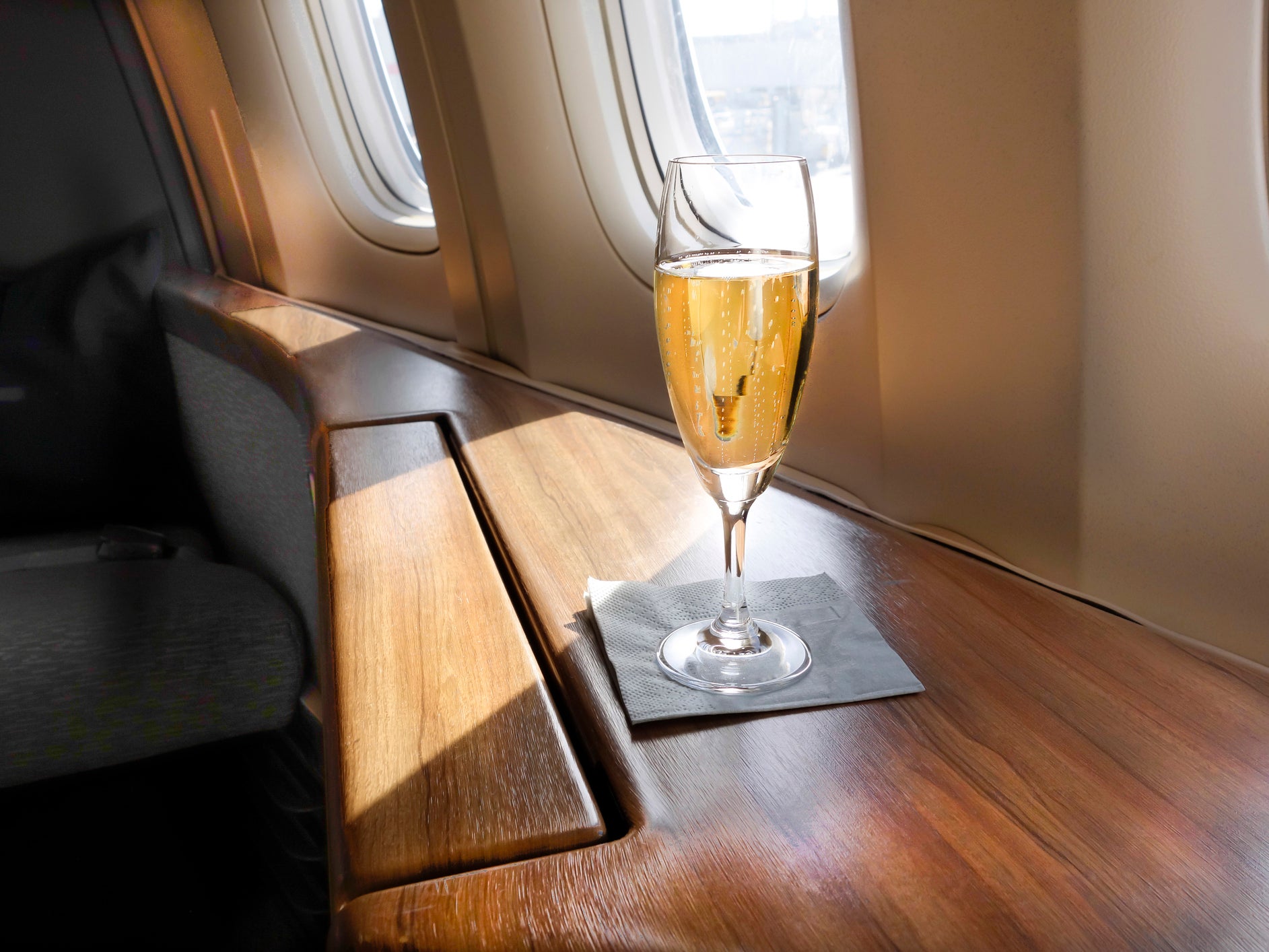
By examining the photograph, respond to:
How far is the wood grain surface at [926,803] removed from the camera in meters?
0.35

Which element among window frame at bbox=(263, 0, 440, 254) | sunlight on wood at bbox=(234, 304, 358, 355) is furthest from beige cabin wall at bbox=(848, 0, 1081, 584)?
window frame at bbox=(263, 0, 440, 254)

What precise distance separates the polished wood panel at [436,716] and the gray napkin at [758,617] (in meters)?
0.05

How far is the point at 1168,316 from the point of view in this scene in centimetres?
63

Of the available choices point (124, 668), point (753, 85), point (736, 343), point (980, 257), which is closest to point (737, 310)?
point (736, 343)

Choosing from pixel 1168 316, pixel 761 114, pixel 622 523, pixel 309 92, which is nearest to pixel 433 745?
pixel 622 523

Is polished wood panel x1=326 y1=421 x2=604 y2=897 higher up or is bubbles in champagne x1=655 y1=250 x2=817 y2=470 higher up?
bubbles in champagne x1=655 y1=250 x2=817 y2=470

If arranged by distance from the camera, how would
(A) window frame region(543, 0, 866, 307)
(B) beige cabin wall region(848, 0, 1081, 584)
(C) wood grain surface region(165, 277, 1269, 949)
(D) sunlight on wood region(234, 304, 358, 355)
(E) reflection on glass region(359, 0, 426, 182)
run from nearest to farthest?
(C) wood grain surface region(165, 277, 1269, 949)
(B) beige cabin wall region(848, 0, 1081, 584)
(A) window frame region(543, 0, 866, 307)
(D) sunlight on wood region(234, 304, 358, 355)
(E) reflection on glass region(359, 0, 426, 182)

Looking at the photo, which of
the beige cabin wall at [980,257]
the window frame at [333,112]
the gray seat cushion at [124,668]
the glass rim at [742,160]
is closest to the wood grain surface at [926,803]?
the beige cabin wall at [980,257]

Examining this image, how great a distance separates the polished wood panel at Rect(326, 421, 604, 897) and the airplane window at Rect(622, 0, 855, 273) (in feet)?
1.75

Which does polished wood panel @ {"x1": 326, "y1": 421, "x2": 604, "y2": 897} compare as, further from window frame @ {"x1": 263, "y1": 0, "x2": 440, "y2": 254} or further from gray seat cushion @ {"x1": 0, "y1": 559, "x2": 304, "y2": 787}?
window frame @ {"x1": 263, "y1": 0, "x2": 440, "y2": 254}

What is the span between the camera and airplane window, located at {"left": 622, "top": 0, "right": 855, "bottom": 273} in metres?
1.09

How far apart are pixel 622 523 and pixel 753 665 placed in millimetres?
313

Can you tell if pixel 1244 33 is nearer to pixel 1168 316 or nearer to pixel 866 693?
pixel 1168 316

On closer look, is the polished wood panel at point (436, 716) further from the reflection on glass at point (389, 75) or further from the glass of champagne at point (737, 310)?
the reflection on glass at point (389, 75)
